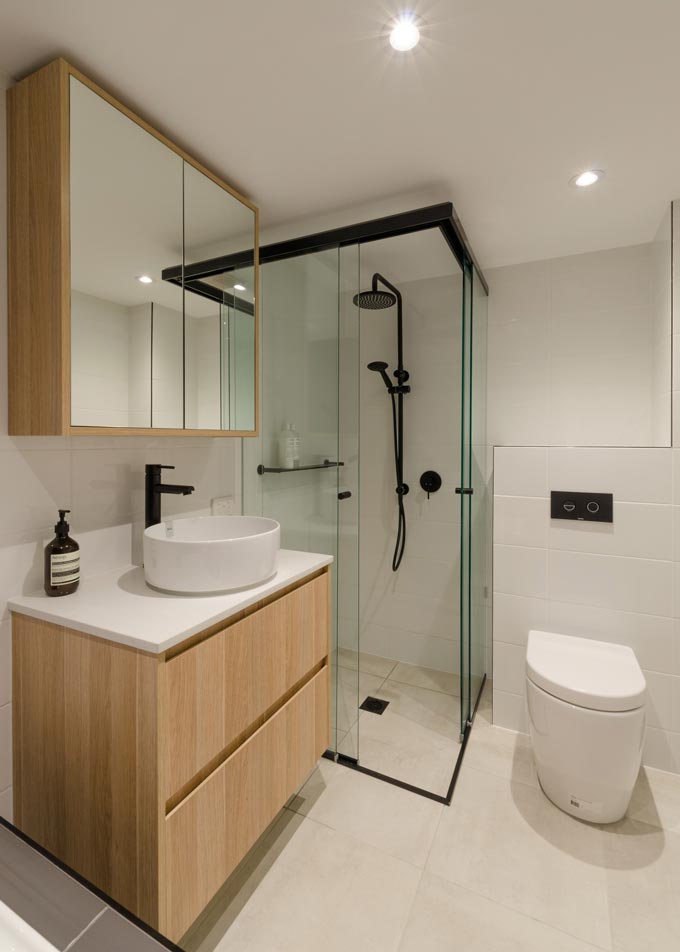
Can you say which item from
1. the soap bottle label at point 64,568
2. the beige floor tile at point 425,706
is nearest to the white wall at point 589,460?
the beige floor tile at point 425,706

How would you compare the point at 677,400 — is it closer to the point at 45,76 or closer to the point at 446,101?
the point at 446,101

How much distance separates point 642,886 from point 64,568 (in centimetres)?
191

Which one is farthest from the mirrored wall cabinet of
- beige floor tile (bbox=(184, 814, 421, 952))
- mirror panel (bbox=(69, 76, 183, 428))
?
beige floor tile (bbox=(184, 814, 421, 952))

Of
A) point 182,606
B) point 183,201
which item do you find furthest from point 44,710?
point 183,201

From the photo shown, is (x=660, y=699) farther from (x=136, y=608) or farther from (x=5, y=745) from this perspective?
(x=5, y=745)

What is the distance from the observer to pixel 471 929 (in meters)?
1.28

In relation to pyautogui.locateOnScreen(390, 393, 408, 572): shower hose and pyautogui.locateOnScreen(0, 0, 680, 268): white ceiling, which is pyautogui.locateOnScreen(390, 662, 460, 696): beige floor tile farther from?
pyautogui.locateOnScreen(0, 0, 680, 268): white ceiling

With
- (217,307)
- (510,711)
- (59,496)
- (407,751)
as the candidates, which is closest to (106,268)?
(217,307)

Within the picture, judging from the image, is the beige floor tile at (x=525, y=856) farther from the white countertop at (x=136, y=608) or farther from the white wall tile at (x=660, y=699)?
the white countertop at (x=136, y=608)

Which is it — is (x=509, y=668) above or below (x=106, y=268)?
below

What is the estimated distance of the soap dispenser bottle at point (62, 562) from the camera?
49.8 inches

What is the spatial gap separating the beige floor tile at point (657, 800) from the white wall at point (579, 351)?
1.36 meters

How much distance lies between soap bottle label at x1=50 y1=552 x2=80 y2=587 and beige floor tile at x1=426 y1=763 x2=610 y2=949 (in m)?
1.38

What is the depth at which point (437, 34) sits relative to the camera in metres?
1.10
